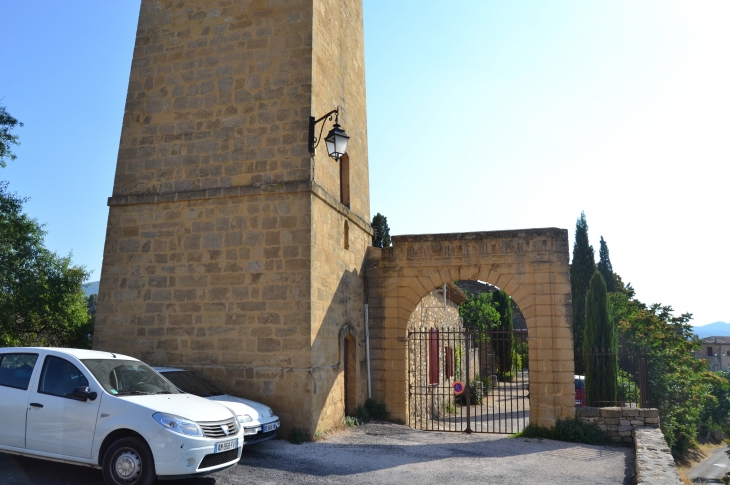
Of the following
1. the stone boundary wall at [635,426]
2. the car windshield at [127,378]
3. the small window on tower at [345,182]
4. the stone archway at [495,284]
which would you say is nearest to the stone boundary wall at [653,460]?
the stone boundary wall at [635,426]

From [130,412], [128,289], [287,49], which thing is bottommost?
A: [130,412]

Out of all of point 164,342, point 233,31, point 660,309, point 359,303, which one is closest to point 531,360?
point 359,303

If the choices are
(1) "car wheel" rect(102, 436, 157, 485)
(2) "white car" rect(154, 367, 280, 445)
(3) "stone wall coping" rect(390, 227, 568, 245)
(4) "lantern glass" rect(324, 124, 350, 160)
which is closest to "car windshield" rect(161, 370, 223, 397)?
(2) "white car" rect(154, 367, 280, 445)

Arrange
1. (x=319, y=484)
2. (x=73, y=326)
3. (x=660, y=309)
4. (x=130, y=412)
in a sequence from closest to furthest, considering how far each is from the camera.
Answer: (x=130, y=412)
(x=319, y=484)
(x=73, y=326)
(x=660, y=309)

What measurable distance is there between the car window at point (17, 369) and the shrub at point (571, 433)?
7581 millimetres

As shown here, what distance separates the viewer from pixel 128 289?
31.2ft

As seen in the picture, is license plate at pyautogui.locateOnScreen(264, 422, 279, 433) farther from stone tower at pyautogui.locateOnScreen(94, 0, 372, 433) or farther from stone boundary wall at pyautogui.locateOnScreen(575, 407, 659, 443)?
stone boundary wall at pyautogui.locateOnScreen(575, 407, 659, 443)

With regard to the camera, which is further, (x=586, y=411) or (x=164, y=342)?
(x=586, y=411)

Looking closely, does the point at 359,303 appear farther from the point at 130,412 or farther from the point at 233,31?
the point at 130,412

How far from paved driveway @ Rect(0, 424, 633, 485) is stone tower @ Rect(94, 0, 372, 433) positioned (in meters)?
0.93

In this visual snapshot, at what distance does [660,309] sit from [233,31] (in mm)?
14367

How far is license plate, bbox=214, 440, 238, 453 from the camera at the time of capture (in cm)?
545

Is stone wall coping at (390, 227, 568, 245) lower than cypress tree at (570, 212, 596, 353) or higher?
lower

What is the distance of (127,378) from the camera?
6.00 metres
